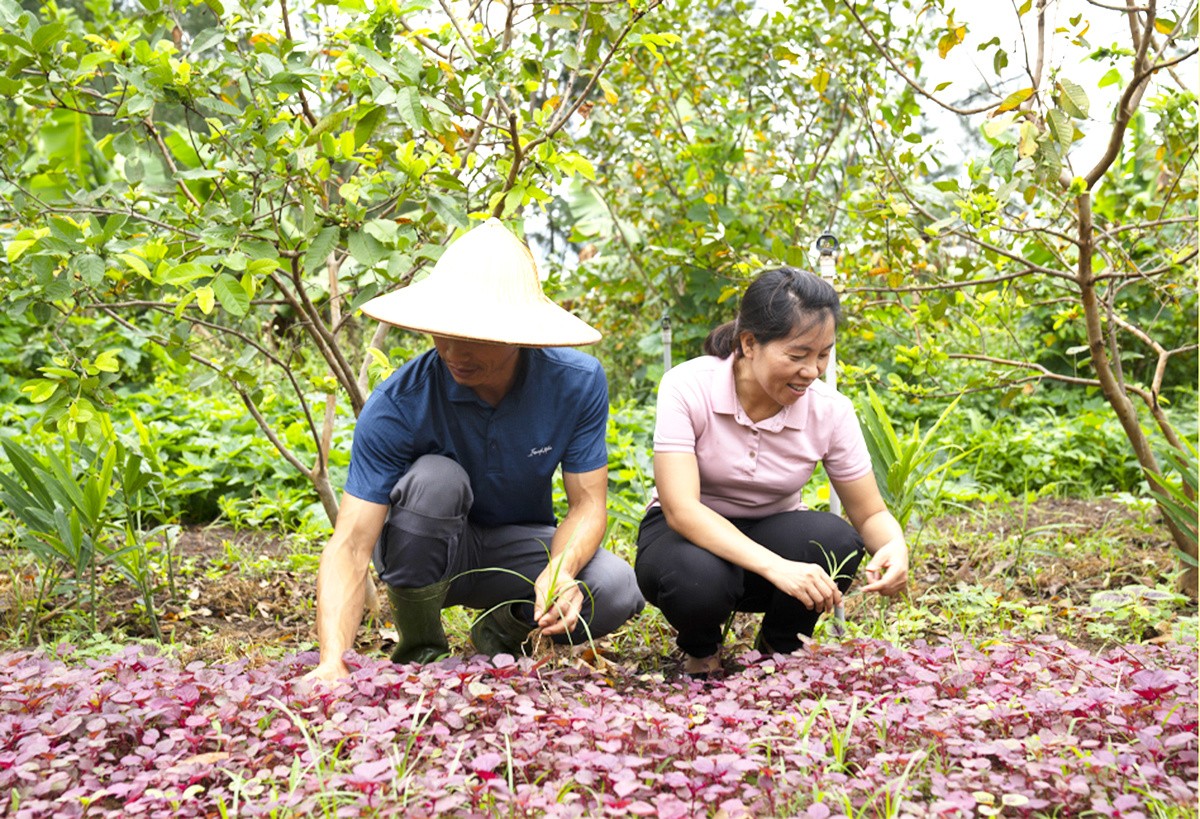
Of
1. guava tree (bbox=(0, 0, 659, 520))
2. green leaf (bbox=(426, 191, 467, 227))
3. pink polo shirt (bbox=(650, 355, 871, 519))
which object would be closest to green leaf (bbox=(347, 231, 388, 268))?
guava tree (bbox=(0, 0, 659, 520))

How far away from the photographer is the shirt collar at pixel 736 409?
9.71 ft

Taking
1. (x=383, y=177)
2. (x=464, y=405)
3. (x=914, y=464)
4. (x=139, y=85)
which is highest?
(x=139, y=85)

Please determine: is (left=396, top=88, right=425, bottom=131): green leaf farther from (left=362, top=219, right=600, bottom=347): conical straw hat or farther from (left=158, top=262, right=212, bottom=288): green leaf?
(left=158, top=262, right=212, bottom=288): green leaf

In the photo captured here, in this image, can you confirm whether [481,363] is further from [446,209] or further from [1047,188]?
[1047,188]

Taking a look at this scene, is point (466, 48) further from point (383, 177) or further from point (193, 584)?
point (193, 584)

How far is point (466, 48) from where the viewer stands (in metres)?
3.12

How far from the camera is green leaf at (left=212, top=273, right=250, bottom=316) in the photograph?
2.55 m

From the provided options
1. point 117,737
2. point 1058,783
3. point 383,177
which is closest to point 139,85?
point 383,177

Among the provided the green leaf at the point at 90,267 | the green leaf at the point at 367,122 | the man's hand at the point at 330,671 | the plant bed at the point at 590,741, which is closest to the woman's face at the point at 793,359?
the plant bed at the point at 590,741

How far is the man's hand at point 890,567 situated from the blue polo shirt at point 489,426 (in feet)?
2.35

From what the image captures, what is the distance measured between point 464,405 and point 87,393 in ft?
3.20

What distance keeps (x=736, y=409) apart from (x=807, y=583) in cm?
50

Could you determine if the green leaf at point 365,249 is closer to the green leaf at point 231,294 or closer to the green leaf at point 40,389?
the green leaf at point 231,294

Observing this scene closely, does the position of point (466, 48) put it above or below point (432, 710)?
above
